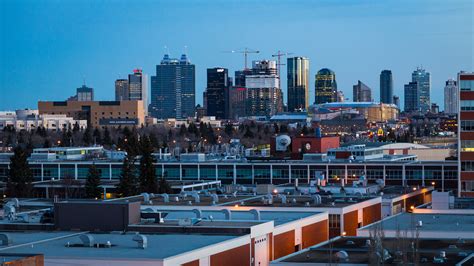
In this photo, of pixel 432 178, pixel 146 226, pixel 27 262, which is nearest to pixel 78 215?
pixel 146 226

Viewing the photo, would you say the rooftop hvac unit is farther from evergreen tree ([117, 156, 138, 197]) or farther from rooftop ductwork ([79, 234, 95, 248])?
rooftop ductwork ([79, 234, 95, 248])

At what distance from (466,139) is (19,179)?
1089 inches

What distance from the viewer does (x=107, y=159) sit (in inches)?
4382

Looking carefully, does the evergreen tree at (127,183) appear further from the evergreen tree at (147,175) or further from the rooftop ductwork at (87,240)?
the rooftop ductwork at (87,240)

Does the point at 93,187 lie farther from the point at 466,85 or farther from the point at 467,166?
the point at 466,85

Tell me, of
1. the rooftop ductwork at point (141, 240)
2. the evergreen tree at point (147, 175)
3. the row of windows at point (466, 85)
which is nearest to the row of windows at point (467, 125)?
the row of windows at point (466, 85)

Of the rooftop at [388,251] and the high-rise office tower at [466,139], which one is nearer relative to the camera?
the rooftop at [388,251]

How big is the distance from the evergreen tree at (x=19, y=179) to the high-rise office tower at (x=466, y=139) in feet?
87.8

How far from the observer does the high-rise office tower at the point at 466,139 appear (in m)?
79.6

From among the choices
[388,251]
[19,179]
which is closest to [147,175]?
[19,179]

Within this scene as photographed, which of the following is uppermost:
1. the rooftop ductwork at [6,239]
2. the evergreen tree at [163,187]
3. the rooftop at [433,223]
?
the evergreen tree at [163,187]

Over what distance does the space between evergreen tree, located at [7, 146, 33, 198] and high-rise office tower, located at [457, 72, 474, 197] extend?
2675 cm

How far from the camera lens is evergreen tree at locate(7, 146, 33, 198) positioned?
86625 mm

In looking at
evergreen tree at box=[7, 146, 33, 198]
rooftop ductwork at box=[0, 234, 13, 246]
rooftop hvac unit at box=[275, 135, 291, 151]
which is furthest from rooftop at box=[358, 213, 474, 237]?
rooftop hvac unit at box=[275, 135, 291, 151]
